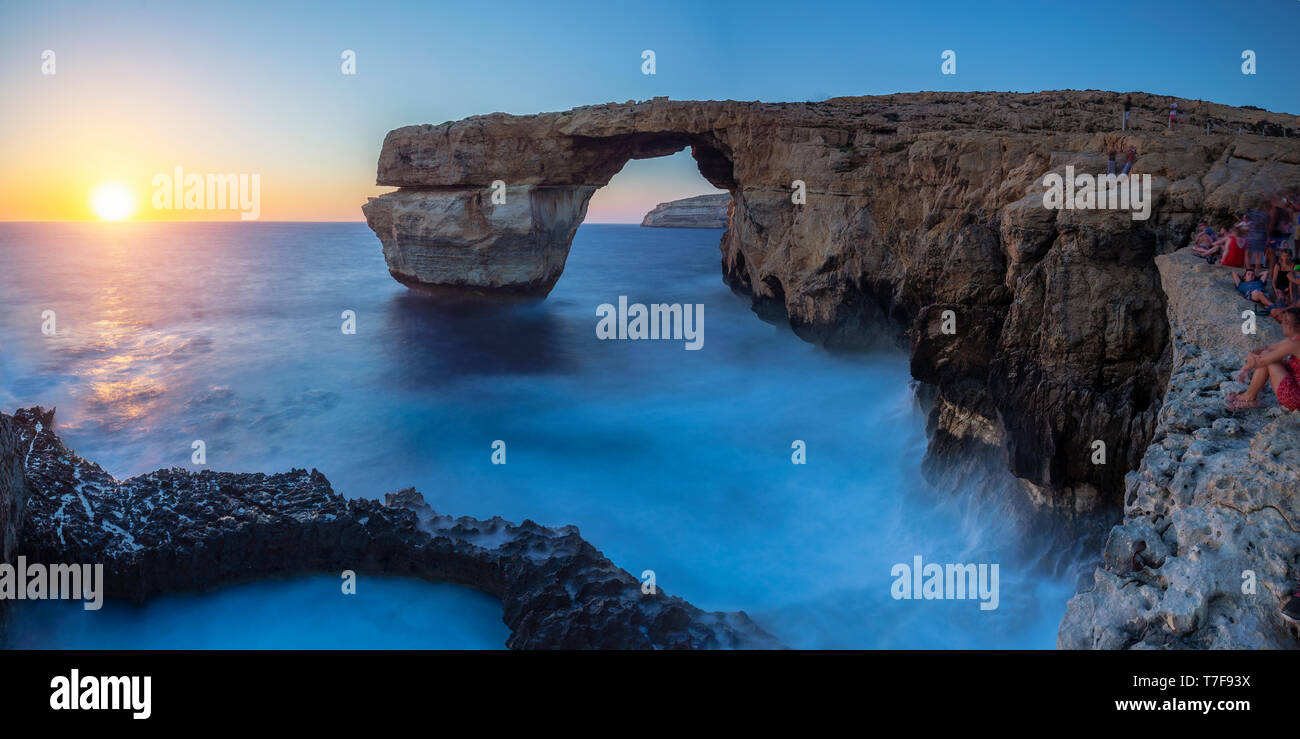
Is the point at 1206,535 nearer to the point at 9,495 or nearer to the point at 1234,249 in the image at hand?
the point at 1234,249

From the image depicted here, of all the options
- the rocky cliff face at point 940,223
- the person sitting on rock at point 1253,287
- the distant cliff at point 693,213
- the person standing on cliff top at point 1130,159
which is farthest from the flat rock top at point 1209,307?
the distant cliff at point 693,213

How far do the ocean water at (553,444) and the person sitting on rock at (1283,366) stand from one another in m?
3.35

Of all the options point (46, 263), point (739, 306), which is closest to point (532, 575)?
point (739, 306)

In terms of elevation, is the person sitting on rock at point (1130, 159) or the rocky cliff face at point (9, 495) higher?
the person sitting on rock at point (1130, 159)

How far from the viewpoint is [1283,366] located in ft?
13.8

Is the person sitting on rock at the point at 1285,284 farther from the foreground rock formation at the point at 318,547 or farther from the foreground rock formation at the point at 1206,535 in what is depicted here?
the foreground rock formation at the point at 318,547

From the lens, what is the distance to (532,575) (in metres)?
6.99

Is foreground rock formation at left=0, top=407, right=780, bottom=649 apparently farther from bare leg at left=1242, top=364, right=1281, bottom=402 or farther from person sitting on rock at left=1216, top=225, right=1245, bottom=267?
person sitting on rock at left=1216, top=225, right=1245, bottom=267

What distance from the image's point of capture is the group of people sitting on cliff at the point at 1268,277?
4.14 m

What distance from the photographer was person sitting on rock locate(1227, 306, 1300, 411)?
407cm

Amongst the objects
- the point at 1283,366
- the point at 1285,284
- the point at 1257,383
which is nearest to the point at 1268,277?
the point at 1285,284

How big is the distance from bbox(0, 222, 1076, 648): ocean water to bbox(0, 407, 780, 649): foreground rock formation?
28 centimetres

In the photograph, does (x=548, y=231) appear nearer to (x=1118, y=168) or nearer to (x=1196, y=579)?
(x=1118, y=168)

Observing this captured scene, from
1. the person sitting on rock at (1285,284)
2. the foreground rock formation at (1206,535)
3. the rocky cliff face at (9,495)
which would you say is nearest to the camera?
the foreground rock formation at (1206,535)
